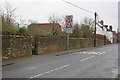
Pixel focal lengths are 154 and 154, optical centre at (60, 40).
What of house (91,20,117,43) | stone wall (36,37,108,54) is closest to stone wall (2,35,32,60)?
stone wall (36,37,108,54)

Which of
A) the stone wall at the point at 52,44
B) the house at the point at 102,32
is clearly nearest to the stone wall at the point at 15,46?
the stone wall at the point at 52,44

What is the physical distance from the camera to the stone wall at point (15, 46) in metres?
13.0

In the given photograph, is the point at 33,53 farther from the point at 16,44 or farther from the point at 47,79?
the point at 47,79

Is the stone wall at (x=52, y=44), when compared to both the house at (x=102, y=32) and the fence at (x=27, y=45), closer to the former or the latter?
the fence at (x=27, y=45)

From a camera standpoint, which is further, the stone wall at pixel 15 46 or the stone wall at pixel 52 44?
the stone wall at pixel 52 44

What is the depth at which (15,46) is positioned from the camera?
14.1 m

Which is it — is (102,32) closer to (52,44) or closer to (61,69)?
(52,44)

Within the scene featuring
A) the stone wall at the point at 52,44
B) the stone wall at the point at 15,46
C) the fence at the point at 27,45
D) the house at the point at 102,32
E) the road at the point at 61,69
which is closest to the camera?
the road at the point at 61,69

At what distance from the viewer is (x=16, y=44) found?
14.2 meters

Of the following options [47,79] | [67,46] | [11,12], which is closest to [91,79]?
[47,79]

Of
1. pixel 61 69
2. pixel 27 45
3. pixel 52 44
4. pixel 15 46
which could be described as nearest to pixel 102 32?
pixel 52 44

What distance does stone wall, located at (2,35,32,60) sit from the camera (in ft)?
42.7

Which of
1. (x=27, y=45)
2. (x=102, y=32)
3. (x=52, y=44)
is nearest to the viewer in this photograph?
(x=27, y=45)

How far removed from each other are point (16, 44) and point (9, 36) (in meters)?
1.10
